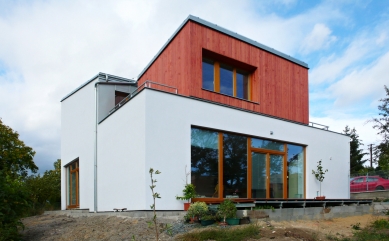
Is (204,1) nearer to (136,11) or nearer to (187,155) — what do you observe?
(136,11)

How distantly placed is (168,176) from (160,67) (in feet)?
15.8

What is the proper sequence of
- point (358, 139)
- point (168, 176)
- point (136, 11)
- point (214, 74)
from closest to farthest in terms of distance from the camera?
point (168, 176) < point (136, 11) < point (214, 74) < point (358, 139)

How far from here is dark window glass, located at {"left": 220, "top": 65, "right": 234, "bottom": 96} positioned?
12234mm

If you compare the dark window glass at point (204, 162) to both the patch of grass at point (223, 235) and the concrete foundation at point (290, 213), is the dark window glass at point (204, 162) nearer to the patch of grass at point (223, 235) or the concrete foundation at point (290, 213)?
the concrete foundation at point (290, 213)

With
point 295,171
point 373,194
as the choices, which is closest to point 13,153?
point 295,171

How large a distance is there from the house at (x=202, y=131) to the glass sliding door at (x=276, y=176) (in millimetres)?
35

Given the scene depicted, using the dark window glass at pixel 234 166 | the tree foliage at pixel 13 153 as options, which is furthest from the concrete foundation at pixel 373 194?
the tree foliage at pixel 13 153

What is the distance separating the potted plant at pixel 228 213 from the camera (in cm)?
779

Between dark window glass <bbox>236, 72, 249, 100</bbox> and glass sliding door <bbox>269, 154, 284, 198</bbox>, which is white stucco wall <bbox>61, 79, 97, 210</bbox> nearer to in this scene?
dark window glass <bbox>236, 72, 249, 100</bbox>

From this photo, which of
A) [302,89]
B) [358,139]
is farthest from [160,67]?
[358,139]

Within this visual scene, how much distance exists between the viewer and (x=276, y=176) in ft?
40.8

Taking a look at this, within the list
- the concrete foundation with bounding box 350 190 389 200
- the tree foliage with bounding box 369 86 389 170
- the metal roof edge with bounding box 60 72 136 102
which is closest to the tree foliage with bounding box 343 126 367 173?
the tree foliage with bounding box 369 86 389 170

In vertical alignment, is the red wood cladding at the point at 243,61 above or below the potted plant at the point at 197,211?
above

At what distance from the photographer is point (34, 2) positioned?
1011 centimetres
